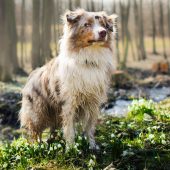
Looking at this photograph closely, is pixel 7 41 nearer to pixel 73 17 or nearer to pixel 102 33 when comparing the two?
pixel 73 17

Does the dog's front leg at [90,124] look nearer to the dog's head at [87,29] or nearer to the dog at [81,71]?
the dog at [81,71]

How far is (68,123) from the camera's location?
6926mm

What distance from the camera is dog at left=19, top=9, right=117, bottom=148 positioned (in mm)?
6746

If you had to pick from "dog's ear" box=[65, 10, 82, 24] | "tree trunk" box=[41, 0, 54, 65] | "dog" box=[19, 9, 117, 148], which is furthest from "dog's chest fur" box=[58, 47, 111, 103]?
"tree trunk" box=[41, 0, 54, 65]

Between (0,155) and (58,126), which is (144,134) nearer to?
(58,126)

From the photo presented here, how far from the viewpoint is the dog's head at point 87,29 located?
660cm

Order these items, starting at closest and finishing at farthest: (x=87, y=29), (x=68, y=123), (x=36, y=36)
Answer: (x=87, y=29) → (x=68, y=123) → (x=36, y=36)

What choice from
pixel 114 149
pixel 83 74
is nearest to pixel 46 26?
pixel 83 74

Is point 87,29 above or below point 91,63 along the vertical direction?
above

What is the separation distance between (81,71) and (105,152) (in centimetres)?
124

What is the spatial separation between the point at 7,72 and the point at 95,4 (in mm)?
9763

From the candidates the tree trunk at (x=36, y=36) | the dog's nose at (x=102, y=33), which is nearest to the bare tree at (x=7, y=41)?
the tree trunk at (x=36, y=36)

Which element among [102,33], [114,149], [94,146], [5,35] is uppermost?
[102,33]

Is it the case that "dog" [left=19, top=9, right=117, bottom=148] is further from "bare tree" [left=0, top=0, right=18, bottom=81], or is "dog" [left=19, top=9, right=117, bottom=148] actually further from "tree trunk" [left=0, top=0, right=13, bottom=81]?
"tree trunk" [left=0, top=0, right=13, bottom=81]
